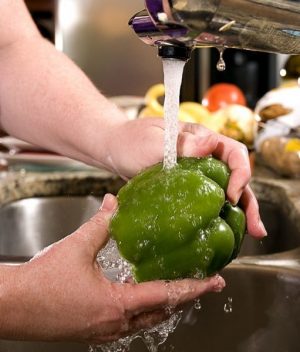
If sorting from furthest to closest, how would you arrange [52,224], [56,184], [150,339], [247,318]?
[56,184]
[52,224]
[247,318]
[150,339]

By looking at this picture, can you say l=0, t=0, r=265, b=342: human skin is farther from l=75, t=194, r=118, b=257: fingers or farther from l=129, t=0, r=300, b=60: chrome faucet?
l=129, t=0, r=300, b=60: chrome faucet

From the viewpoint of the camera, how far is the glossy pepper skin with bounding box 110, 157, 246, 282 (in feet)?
2.21

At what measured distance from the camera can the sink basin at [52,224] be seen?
4.43ft

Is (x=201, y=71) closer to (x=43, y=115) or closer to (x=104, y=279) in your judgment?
(x=43, y=115)

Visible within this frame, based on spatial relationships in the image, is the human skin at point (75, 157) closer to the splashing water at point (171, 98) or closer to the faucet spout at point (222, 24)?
the splashing water at point (171, 98)

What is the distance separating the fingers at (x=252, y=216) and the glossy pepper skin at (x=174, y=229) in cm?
7

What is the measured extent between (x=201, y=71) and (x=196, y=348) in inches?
133

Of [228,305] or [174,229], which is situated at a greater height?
[174,229]

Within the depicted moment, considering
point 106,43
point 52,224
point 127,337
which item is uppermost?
point 127,337

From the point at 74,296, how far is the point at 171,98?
205 millimetres

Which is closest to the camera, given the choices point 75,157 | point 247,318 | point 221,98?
point 247,318

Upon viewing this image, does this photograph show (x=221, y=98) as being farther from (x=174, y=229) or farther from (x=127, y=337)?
(x=174, y=229)

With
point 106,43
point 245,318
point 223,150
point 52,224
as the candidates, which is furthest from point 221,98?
point 106,43

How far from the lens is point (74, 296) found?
655 mm
